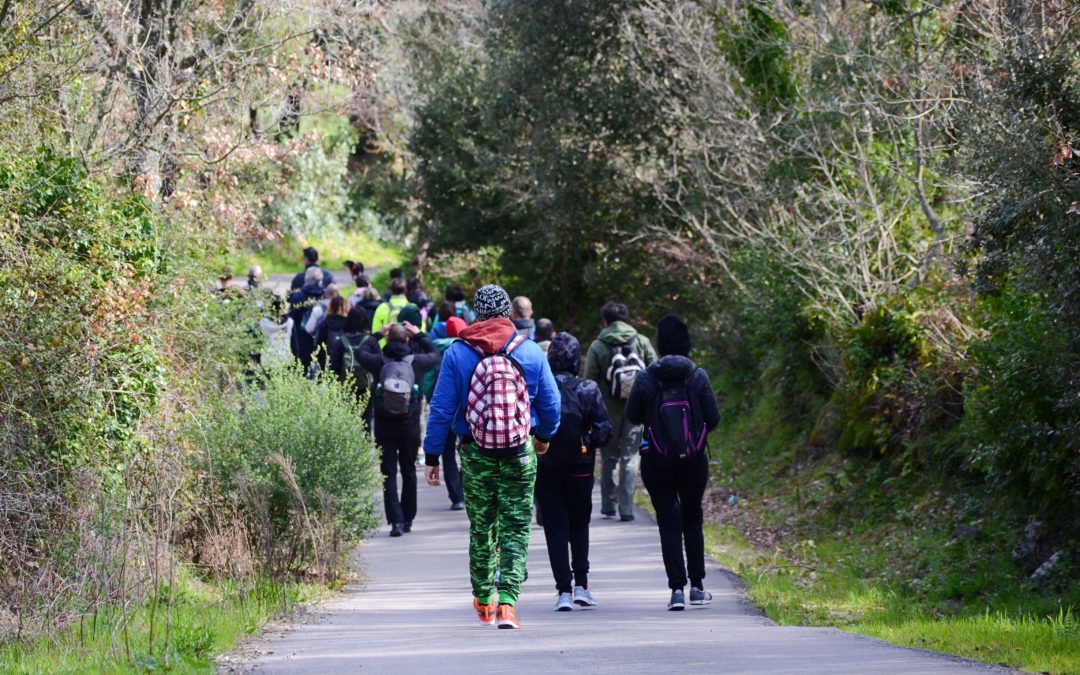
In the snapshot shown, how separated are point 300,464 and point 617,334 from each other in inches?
130

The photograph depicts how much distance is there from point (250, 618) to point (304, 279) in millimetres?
10789

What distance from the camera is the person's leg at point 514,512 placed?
329 inches

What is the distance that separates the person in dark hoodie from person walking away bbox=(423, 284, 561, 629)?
1133 mm

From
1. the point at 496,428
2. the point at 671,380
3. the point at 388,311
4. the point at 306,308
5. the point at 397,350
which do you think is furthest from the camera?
the point at 306,308

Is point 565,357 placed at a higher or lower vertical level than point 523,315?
lower

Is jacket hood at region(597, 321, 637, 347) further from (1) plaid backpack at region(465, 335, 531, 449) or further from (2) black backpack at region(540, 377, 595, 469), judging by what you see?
(1) plaid backpack at region(465, 335, 531, 449)

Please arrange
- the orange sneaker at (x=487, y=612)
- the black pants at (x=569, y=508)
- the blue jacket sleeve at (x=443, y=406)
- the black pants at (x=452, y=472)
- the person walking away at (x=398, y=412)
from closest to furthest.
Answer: the blue jacket sleeve at (x=443, y=406) → the orange sneaker at (x=487, y=612) → the black pants at (x=569, y=508) → the person walking away at (x=398, y=412) → the black pants at (x=452, y=472)

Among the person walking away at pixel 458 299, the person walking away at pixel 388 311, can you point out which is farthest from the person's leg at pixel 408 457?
the person walking away at pixel 388 311

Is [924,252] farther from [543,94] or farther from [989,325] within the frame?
[543,94]

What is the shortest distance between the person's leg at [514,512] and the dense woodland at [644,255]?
5.81 feet

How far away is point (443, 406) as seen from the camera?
8312 mm

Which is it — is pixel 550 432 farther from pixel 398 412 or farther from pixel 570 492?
pixel 398 412

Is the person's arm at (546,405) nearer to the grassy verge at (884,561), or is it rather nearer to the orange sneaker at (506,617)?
the orange sneaker at (506,617)

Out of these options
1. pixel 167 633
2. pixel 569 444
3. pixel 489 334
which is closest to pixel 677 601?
pixel 569 444
